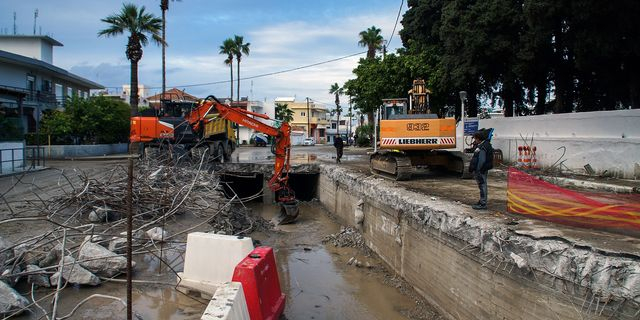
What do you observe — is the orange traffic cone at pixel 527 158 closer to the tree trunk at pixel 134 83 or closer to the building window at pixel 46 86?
the tree trunk at pixel 134 83

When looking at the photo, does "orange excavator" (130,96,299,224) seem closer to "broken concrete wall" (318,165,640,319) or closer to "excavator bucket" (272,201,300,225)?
"excavator bucket" (272,201,300,225)

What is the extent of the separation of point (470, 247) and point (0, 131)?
65.5ft

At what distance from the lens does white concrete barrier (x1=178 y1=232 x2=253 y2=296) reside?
18.9 feet

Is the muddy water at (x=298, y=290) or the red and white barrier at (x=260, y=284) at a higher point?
the red and white barrier at (x=260, y=284)

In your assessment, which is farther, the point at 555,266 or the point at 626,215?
the point at 626,215

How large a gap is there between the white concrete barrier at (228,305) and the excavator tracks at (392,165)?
8003 mm

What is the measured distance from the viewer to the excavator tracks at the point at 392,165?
11992 mm

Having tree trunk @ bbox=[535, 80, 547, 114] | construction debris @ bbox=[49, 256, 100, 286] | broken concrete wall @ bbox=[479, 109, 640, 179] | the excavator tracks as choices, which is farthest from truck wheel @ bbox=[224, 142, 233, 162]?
construction debris @ bbox=[49, 256, 100, 286]

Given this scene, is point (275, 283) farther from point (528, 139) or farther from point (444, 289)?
point (528, 139)

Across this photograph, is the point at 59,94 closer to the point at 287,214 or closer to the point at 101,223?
the point at 287,214

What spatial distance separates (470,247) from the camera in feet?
20.2

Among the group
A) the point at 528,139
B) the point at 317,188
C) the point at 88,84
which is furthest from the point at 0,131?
the point at 88,84

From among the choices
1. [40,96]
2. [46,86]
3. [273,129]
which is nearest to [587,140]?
[273,129]

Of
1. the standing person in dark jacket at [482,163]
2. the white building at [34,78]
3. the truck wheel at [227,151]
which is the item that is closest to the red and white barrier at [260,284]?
the standing person in dark jacket at [482,163]
